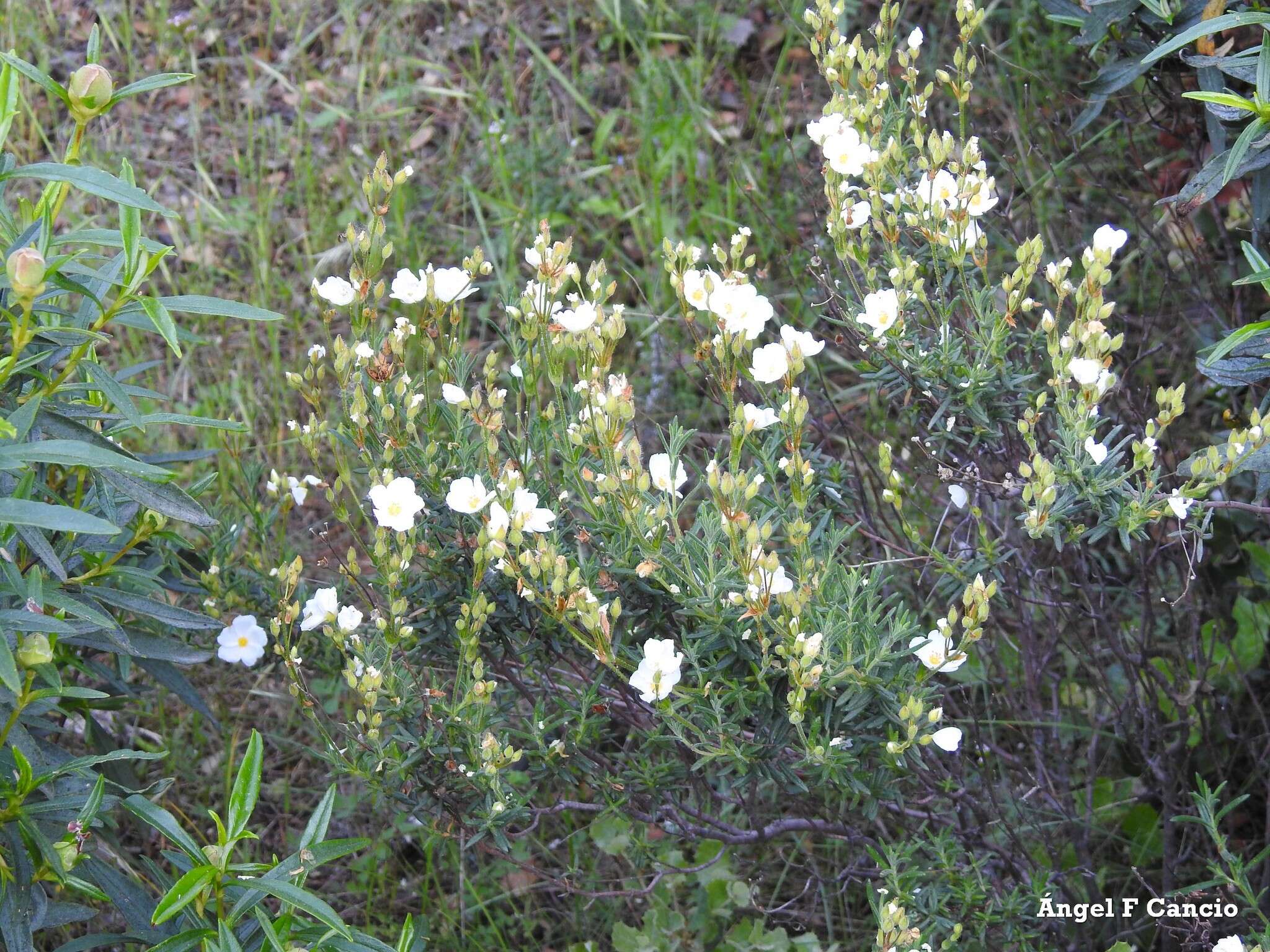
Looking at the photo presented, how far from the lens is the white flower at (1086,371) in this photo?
1671 millimetres

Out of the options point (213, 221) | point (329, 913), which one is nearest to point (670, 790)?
point (329, 913)

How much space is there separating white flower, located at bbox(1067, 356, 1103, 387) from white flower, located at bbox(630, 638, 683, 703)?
0.72 meters

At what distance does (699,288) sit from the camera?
178 cm

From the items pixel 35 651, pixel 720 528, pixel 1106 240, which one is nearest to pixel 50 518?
pixel 35 651

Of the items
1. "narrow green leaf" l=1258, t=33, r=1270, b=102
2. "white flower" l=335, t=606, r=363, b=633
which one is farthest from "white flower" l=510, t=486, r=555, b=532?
"narrow green leaf" l=1258, t=33, r=1270, b=102

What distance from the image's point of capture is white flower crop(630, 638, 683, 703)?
165 centimetres

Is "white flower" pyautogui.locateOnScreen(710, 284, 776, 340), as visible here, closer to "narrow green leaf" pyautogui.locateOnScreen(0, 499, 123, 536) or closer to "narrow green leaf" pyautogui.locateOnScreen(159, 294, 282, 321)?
"narrow green leaf" pyautogui.locateOnScreen(159, 294, 282, 321)

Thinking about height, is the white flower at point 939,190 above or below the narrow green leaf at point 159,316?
above

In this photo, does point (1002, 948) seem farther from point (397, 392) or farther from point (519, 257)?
point (519, 257)

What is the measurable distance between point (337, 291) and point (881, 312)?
0.92 metres

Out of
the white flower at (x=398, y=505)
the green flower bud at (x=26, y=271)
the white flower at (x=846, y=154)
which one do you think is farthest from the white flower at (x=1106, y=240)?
the green flower bud at (x=26, y=271)

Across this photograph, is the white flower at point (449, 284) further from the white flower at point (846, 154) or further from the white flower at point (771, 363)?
the white flower at point (846, 154)

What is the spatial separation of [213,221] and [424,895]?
7.77ft

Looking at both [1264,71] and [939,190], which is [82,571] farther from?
[1264,71]
